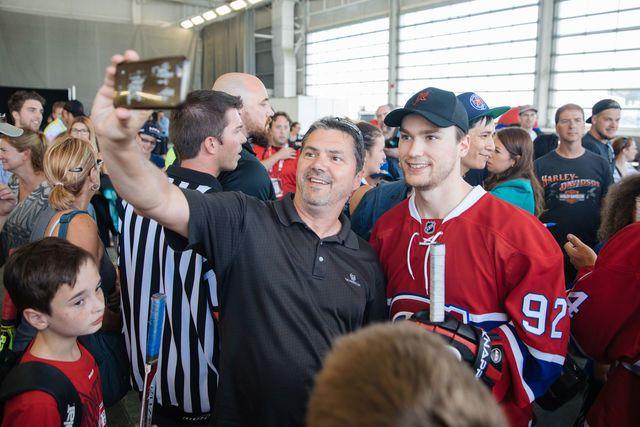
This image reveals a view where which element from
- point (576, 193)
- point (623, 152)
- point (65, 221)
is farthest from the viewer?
point (623, 152)

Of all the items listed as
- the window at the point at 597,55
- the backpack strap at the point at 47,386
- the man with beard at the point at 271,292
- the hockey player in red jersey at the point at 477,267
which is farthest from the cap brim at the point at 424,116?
the window at the point at 597,55

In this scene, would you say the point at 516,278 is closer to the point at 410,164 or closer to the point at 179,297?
the point at 410,164

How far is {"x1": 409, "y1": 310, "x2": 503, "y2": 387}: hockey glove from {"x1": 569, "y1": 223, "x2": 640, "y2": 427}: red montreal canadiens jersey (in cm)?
53

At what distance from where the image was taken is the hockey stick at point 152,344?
1.56 metres

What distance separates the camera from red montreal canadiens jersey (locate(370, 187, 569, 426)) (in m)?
1.72

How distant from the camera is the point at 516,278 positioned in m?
1.75

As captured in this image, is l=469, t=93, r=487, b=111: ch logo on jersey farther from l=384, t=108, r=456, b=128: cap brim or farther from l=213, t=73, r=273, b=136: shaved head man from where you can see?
l=213, t=73, r=273, b=136: shaved head man

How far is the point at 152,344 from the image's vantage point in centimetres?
162

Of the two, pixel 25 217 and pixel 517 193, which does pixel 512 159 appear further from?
pixel 25 217

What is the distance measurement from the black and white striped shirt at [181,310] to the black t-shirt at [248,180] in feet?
1.85

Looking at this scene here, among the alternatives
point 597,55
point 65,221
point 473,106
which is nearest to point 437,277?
point 473,106

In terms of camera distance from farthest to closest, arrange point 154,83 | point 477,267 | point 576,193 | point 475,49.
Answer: point 475,49 → point 576,193 → point 477,267 → point 154,83

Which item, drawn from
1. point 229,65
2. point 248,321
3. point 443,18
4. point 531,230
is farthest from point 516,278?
point 229,65

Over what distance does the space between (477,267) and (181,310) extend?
1.21m
